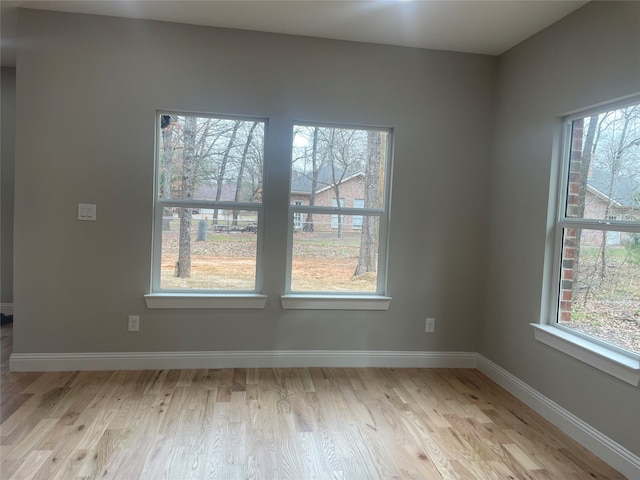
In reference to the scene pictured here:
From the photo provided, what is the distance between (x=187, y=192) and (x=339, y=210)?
1155 millimetres

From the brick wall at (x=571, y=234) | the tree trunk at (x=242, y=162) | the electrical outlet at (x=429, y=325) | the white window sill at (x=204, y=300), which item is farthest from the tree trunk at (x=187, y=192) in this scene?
the brick wall at (x=571, y=234)

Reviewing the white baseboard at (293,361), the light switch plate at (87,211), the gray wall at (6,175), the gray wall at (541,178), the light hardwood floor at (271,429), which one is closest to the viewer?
the light hardwood floor at (271,429)

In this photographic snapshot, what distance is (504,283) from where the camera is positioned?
3.03 m

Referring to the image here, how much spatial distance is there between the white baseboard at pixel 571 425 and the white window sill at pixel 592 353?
0.35m

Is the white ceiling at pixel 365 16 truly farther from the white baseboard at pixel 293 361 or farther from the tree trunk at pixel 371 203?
the white baseboard at pixel 293 361

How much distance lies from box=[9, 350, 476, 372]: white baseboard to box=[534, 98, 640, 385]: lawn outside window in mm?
915

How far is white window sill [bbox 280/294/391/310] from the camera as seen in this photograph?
3074mm

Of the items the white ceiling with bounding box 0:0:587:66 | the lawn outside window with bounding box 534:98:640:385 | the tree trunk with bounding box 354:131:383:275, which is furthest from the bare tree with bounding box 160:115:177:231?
the lawn outside window with bounding box 534:98:640:385

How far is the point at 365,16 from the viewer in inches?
104

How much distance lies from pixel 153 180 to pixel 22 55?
3.83ft

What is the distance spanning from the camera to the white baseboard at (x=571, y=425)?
1.98m

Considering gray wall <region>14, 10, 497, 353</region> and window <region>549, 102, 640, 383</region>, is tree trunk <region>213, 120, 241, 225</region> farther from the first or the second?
window <region>549, 102, 640, 383</region>

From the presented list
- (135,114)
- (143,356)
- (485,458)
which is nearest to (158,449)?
(143,356)

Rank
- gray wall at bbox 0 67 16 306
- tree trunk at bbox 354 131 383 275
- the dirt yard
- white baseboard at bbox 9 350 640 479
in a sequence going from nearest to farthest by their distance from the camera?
white baseboard at bbox 9 350 640 479, the dirt yard, tree trunk at bbox 354 131 383 275, gray wall at bbox 0 67 16 306
